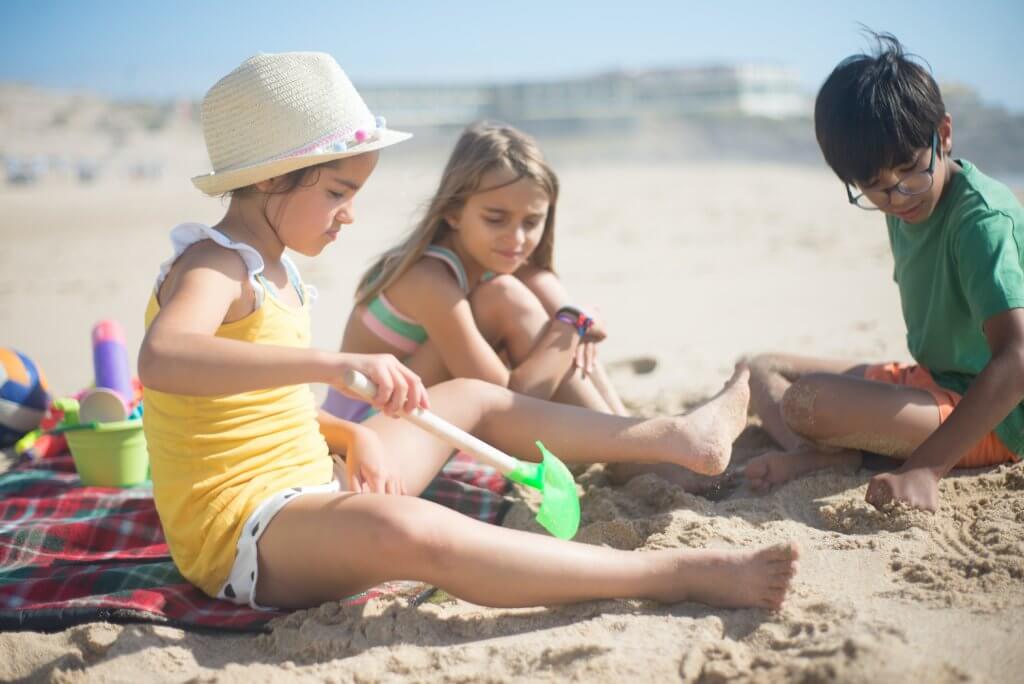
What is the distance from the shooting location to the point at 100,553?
236 centimetres

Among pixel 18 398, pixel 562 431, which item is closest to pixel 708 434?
pixel 562 431

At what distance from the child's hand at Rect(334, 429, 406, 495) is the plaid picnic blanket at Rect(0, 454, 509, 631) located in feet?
0.75

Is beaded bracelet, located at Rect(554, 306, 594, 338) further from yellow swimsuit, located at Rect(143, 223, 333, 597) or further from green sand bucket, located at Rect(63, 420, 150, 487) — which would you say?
green sand bucket, located at Rect(63, 420, 150, 487)

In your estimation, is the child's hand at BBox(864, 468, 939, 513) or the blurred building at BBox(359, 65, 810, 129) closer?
the child's hand at BBox(864, 468, 939, 513)

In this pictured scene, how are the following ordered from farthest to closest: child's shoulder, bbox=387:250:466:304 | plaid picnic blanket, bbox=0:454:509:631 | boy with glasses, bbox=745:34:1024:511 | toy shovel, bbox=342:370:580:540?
1. child's shoulder, bbox=387:250:466:304
2. boy with glasses, bbox=745:34:1024:511
3. plaid picnic blanket, bbox=0:454:509:631
4. toy shovel, bbox=342:370:580:540

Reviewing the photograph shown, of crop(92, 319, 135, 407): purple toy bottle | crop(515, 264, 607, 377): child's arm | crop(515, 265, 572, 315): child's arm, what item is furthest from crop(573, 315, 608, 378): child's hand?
crop(92, 319, 135, 407): purple toy bottle

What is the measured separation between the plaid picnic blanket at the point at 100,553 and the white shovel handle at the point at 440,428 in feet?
1.28

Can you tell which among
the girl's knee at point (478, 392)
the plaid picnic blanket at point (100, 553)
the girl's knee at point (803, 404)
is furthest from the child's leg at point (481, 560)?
the girl's knee at point (803, 404)

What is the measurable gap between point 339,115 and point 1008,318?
5.24 ft

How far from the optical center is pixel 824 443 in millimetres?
2549

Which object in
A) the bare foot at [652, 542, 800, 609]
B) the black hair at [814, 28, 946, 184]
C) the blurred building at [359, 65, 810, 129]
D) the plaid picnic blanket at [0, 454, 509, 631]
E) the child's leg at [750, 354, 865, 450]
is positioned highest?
the black hair at [814, 28, 946, 184]

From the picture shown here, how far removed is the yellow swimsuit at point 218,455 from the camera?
6.12 feet

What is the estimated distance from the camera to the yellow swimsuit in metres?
1.87

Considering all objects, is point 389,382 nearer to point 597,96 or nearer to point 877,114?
point 877,114
